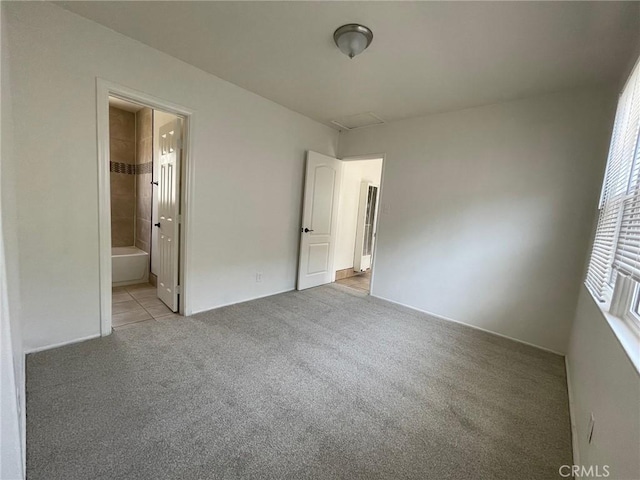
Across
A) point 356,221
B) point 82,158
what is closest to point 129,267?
point 82,158

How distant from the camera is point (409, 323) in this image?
3133mm

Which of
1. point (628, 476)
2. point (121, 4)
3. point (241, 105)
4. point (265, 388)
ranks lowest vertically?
point (265, 388)

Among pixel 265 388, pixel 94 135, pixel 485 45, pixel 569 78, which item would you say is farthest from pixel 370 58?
pixel 265 388

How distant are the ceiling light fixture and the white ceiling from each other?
0.13 feet

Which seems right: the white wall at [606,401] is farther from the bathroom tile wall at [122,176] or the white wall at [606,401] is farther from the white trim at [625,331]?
the bathroom tile wall at [122,176]

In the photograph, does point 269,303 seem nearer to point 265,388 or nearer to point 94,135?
point 265,388

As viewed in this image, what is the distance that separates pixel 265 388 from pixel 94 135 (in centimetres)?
233

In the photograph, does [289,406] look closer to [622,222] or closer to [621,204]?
[622,222]

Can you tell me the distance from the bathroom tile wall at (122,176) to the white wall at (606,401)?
5.56 m

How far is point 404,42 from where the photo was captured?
2020 millimetres

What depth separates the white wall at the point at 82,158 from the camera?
1.89 meters

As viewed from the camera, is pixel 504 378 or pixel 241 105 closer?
pixel 504 378

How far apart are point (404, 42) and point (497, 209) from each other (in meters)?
1.96

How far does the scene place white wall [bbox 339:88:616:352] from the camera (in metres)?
2.54
